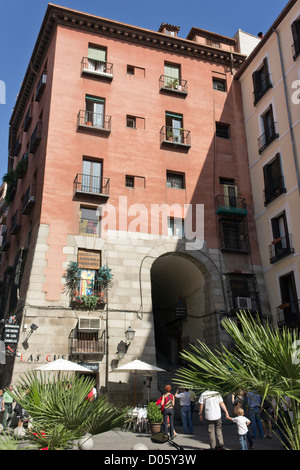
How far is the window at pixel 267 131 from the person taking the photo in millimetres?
24844

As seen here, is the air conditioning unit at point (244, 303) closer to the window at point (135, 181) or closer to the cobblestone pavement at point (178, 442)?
the window at point (135, 181)

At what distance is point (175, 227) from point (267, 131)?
8.31 metres

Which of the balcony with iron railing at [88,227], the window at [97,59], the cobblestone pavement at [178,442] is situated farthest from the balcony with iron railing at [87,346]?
the window at [97,59]

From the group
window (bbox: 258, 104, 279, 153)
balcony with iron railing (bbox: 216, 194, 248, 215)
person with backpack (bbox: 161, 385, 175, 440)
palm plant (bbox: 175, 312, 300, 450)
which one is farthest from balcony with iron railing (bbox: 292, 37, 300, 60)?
palm plant (bbox: 175, 312, 300, 450)

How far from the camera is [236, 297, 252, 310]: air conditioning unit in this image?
74.1 ft

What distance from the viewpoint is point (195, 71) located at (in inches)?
1118

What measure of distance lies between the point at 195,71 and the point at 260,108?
5.18 meters

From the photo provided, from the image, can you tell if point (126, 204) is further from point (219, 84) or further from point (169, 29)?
point (169, 29)

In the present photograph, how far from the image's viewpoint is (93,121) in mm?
24641

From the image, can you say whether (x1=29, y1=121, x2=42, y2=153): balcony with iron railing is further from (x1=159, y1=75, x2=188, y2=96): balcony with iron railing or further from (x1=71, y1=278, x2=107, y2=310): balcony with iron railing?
(x1=71, y1=278, x2=107, y2=310): balcony with iron railing

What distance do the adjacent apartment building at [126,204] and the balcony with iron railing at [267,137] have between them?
1.46 m

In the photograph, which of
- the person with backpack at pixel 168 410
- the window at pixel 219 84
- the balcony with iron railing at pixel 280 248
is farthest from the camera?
the window at pixel 219 84

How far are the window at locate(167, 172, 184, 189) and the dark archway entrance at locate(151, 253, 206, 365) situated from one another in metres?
4.21

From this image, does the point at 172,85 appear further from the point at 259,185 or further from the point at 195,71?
the point at 259,185
